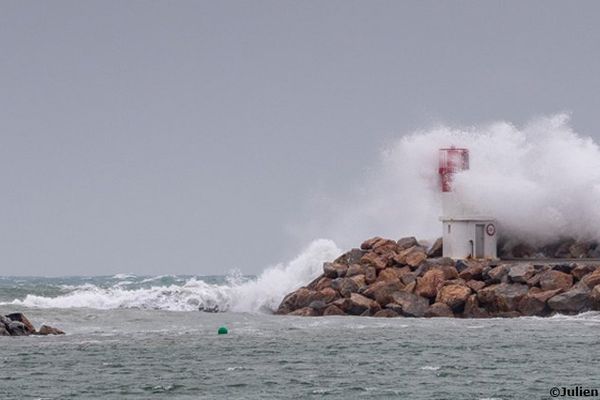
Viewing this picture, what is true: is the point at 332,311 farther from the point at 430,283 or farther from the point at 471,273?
the point at 471,273

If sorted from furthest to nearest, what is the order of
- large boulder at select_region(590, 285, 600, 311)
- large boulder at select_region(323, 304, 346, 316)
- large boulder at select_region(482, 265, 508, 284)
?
large boulder at select_region(323, 304, 346, 316)
large boulder at select_region(482, 265, 508, 284)
large boulder at select_region(590, 285, 600, 311)

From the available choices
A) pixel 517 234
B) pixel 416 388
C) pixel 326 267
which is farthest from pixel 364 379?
pixel 517 234

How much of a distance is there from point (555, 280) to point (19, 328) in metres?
15.1

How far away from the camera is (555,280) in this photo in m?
36.8

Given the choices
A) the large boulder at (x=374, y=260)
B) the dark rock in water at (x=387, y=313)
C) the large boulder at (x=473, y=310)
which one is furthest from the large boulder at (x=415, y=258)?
the large boulder at (x=473, y=310)

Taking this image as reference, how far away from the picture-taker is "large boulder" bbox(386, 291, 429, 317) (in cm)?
3734

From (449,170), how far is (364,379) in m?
21.9

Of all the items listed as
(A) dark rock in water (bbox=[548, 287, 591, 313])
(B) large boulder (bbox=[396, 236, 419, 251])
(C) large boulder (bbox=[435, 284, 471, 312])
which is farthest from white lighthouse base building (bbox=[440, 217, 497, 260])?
(A) dark rock in water (bbox=[548, 287, 591, 313])

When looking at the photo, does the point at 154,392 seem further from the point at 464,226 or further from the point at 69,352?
the point at 464,226

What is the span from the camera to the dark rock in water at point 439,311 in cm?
3706

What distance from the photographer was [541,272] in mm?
37469

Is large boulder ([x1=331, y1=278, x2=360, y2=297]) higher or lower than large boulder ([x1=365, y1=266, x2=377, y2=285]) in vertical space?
lower

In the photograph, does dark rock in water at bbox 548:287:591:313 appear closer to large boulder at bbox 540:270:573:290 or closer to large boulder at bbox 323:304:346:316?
large boulder at bbox 540:270:573:290

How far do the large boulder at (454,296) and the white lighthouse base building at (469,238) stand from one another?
431 centimetres
